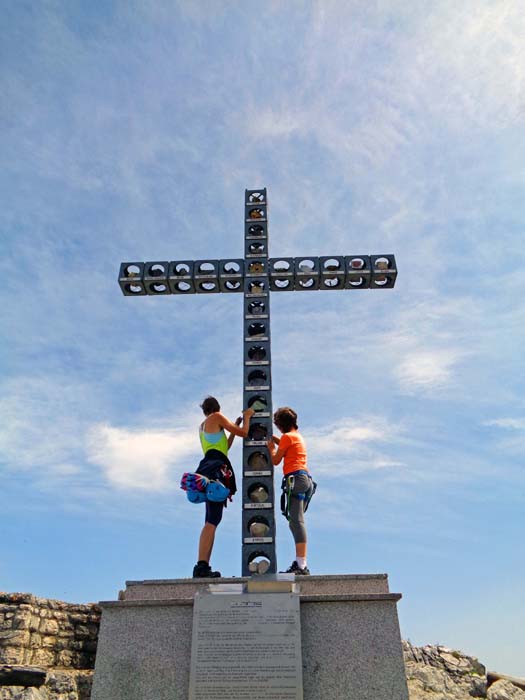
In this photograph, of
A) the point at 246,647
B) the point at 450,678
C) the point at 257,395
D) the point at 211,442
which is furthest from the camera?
Answer: the point at 257,395

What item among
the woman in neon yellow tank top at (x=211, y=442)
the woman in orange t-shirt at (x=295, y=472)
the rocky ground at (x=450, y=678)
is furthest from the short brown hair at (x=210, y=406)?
the rocky ground at (x=450, y=678)

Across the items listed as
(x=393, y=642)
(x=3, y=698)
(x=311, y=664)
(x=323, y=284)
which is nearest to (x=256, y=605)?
(x=311, y=664)

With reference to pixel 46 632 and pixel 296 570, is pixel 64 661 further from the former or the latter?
pixel 296 570

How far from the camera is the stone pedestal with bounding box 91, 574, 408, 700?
443 centimetres

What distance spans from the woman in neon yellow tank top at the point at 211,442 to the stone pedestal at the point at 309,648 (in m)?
0.77

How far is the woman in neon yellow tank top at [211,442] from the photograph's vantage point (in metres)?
5.77

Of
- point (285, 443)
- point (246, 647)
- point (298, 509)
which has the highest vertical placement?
point (285, 443)

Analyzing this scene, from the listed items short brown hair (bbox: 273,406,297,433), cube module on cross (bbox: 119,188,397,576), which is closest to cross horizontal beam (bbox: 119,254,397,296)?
cube module on cross (bbox: 119,188,397,576)

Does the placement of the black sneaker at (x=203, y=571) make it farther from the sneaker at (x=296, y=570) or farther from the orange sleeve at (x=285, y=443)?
the orange sleeve at (x=285, y=443)

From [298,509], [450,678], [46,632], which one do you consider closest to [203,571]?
[298,509]

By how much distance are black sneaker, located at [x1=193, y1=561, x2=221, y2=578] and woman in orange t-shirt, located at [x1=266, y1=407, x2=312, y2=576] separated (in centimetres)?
77

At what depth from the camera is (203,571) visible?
5691 mm

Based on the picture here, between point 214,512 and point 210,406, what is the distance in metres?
1.27

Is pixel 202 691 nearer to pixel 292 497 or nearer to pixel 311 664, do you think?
pixel 311 664
